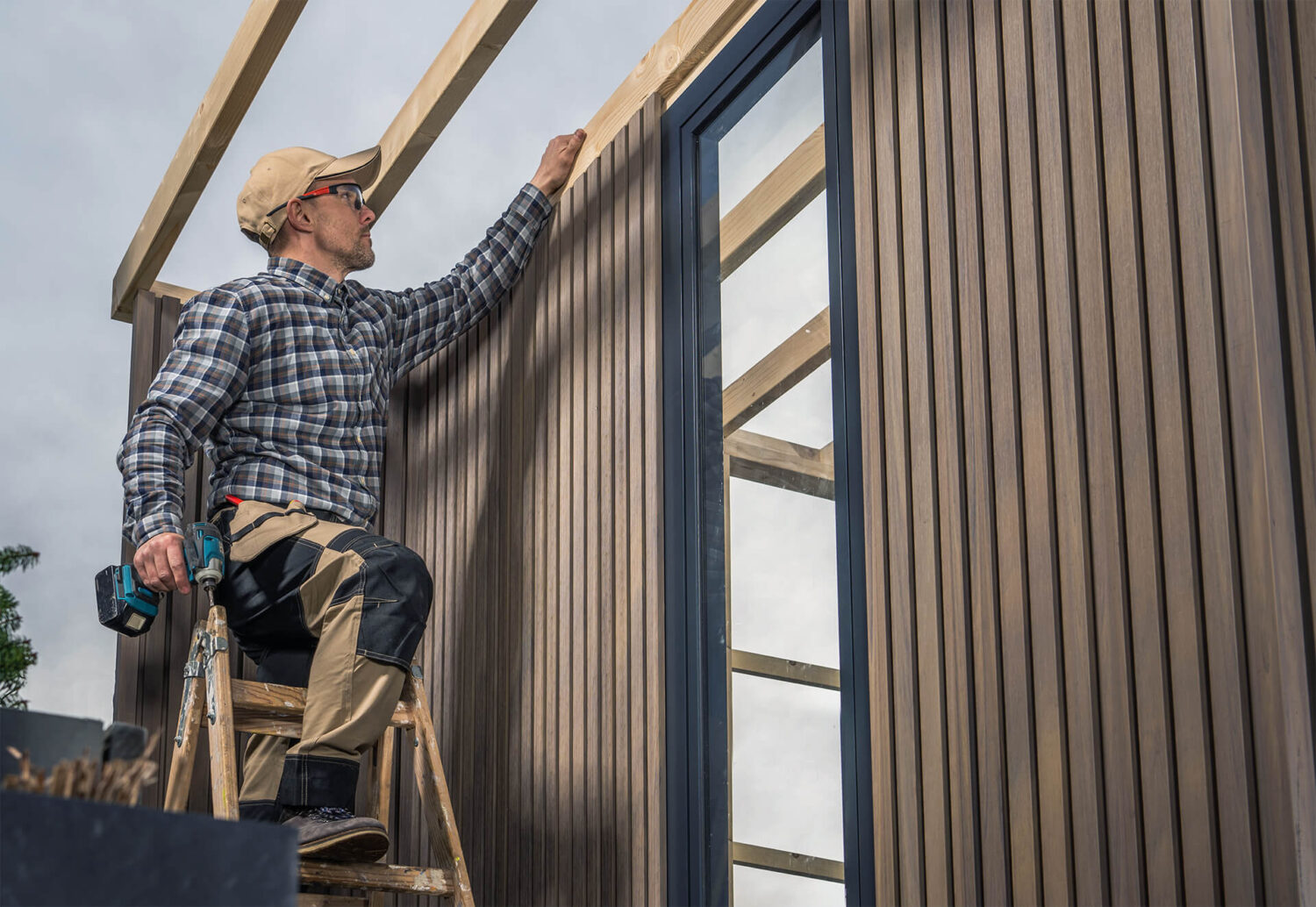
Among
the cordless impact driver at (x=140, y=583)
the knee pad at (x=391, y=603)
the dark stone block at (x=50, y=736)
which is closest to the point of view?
the dark stone block at (x=50, y=736)

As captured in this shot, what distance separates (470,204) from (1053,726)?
499cm

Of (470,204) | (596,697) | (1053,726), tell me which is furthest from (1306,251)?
(470,204)

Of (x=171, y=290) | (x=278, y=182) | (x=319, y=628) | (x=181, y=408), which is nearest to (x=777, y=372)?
(x=319, y=628)

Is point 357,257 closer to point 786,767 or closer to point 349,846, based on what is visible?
point 349,846

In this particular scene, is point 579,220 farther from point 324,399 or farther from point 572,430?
point 324,399

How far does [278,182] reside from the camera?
389 centimetres

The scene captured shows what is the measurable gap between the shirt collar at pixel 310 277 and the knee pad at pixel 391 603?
0.86m

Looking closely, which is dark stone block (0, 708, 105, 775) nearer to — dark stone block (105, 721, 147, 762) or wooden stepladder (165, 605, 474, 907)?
dark stone block (105, 721, 147, 762)

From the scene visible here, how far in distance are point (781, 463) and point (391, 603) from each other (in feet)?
3.06

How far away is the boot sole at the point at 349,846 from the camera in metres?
2.73

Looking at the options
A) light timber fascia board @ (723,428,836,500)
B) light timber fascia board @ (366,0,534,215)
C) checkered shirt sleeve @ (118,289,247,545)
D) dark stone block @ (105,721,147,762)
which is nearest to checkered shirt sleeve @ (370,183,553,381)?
light timber fascia board @ (366,0,534,215)

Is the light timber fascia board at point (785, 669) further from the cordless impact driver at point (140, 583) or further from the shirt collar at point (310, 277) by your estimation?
the shirt collar at point (310, 277)

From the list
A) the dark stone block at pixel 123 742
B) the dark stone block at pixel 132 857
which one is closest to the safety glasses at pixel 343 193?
the dark stone block at pixel 123 742

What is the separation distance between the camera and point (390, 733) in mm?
3789
